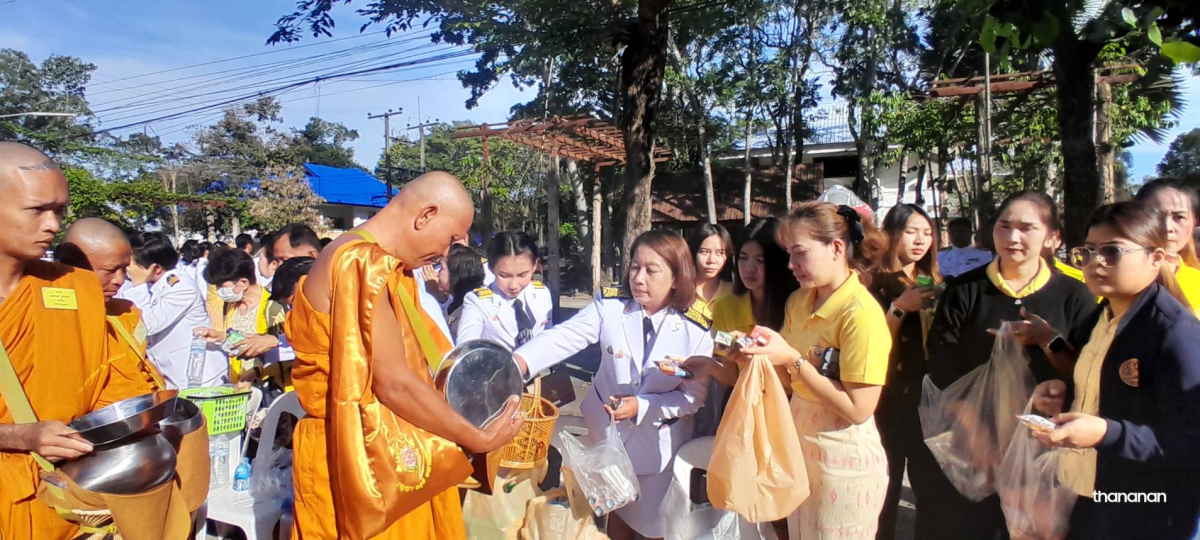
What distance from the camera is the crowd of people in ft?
6.42

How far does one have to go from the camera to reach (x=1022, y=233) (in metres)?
2.79

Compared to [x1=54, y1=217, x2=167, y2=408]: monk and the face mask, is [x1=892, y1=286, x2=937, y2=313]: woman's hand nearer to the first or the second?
[x1=54, y1=217, x2=167, y2=408]: monk

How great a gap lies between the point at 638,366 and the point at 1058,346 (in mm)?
1573

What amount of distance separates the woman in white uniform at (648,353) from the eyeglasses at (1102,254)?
1.34 metres

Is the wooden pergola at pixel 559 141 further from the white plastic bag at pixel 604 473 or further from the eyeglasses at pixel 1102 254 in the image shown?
the eyeglasses at pixel 1102 254

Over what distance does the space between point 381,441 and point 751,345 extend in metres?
1.20

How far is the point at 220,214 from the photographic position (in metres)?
26.8

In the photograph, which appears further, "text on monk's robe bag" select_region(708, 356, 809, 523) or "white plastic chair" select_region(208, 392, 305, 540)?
"white plastic chair" select_region(208, 392, 305, 540)

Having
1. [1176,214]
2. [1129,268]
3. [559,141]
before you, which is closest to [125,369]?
[1129,268]

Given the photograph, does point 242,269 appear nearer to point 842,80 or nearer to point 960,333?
point 960,333

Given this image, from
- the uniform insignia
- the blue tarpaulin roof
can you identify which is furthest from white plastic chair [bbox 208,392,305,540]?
the blue tarpaulin roof

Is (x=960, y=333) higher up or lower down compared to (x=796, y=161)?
lower down

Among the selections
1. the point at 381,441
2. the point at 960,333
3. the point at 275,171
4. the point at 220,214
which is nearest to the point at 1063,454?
the point at 960,333

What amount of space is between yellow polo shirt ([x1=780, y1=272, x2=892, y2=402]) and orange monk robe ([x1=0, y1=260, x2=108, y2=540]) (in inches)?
93.2
